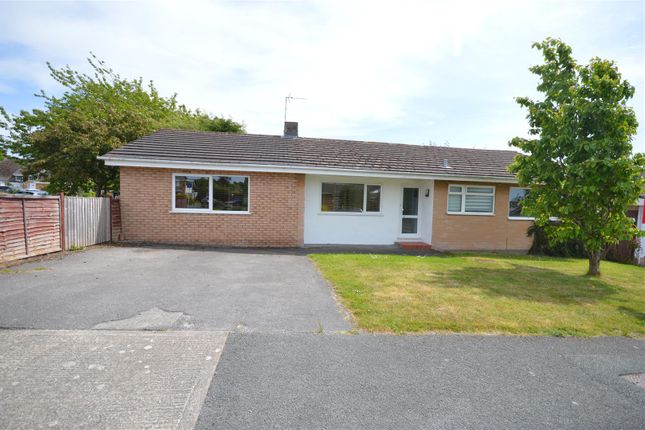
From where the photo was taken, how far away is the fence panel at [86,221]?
9.88 m

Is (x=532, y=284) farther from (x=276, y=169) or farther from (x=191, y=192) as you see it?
(x=191, y=192)

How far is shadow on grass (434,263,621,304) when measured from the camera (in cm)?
689

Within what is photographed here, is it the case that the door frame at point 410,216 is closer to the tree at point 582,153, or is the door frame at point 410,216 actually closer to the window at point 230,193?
the tree at point 582,153

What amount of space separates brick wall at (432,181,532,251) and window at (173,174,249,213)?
7.44 m

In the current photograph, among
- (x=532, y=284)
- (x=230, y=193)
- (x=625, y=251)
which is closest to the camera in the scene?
(x=532, y=284)

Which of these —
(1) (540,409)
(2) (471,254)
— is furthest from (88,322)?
(2) (471,254)

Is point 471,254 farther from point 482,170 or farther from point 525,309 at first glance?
point 525,309

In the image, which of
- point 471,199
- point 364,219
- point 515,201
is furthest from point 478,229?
point 364,219

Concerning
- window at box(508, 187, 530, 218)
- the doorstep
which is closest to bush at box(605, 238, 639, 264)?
window at box(508, 187, 530, 218)

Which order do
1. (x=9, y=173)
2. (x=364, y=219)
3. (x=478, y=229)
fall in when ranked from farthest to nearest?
(x=9, y=173)
(x=478, y=229)
(x=364, y=219)

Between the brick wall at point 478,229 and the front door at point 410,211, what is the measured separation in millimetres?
1011

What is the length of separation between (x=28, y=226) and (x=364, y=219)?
33.9 feet

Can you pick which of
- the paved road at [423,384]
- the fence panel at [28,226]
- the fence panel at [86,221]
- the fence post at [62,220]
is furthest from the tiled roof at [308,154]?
the paved road at [423,384]

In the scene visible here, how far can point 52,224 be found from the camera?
30.5 feet
